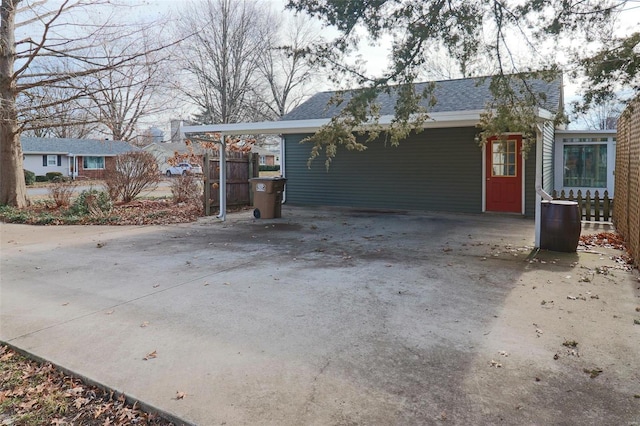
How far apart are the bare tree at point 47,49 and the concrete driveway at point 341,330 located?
690cm

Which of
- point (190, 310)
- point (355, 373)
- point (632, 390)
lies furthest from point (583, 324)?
point (190, 310)

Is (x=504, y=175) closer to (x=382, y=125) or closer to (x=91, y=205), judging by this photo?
(x=382, y=125)

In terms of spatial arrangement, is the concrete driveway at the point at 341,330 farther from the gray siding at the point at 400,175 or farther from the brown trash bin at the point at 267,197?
the gray siding at the point at 400,175

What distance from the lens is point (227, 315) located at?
4.05 metres

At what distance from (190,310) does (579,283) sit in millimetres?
4277

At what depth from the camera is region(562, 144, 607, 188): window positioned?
1426 centimetres

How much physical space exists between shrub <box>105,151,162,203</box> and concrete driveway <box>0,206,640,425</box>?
623 centimetres

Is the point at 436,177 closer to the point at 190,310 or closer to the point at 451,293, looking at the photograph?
the point at 451,293

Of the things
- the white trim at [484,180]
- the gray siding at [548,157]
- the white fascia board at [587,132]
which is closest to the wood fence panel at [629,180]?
the gray siding at [548,157]

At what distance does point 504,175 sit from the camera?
11.5 meters

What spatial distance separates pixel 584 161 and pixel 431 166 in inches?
233

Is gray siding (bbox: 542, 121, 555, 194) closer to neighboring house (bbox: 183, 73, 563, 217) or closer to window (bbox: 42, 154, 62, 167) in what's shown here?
neighboring house (bbox: 183, 73, 563, 217)

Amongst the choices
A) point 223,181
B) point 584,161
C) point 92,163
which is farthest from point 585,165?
point 92,163

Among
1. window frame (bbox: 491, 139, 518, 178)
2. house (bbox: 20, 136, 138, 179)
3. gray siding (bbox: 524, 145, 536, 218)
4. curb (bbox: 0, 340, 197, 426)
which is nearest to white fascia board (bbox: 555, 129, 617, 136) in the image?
window frame (bbox: 491, 139, 518, 178)
